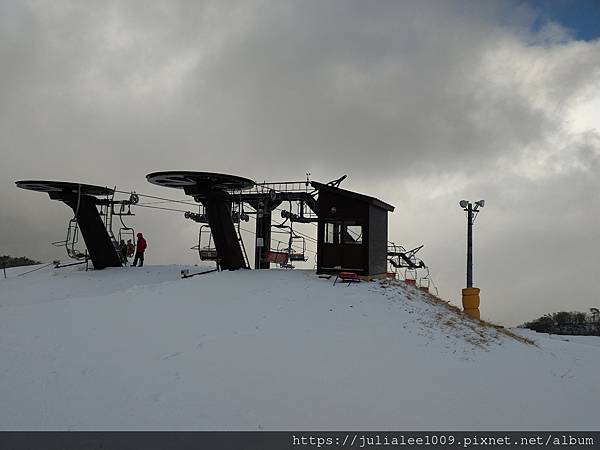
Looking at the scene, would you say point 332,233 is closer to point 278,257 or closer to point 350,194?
point 350,194

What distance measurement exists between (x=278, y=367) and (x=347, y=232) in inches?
422

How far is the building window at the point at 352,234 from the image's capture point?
19.9m

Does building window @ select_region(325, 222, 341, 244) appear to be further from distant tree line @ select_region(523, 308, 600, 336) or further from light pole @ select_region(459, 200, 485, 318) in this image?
distant tree line @ select_region(523, 308, 600, 336)

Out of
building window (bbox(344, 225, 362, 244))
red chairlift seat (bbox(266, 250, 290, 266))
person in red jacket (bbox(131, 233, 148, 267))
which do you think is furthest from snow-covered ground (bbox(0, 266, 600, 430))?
person in red jacket (bbox(131, 233, 148, 267))

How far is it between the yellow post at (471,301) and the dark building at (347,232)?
4.01 m

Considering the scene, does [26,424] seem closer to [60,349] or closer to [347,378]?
[60,349]

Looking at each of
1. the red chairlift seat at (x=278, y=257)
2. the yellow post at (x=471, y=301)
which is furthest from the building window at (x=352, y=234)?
the red chairlift seat at (x=278, y=257)

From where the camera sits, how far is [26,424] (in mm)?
7230

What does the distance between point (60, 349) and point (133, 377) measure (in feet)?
8.78

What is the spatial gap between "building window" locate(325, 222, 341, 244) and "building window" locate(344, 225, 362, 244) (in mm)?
361

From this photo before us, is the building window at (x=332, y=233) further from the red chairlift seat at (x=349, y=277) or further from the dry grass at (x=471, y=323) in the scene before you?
the dry grass at (x=471, y=323)

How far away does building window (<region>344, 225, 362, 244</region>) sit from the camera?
782 inches

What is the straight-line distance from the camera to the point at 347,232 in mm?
20047

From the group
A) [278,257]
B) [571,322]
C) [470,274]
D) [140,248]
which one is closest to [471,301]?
[470,274]
